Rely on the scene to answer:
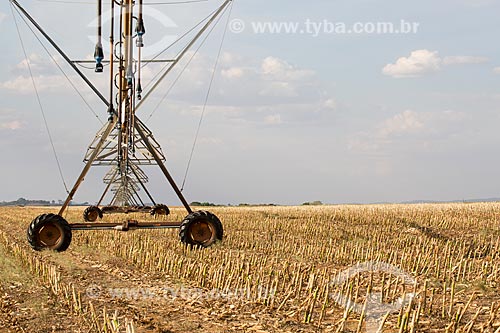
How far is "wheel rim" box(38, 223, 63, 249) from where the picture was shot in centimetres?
1580

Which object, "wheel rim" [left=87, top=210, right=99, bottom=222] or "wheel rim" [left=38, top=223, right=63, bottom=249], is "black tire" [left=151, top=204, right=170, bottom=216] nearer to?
"wheel rim" [left=87, top=210, right=99, bottom=222]

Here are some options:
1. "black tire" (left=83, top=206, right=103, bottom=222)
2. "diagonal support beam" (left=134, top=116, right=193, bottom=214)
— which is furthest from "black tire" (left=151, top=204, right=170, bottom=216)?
"diagonal support beam" (left=134, top=116, right=193, bottom=214)

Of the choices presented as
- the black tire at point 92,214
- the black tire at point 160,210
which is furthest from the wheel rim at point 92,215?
the black tire at point 160,210

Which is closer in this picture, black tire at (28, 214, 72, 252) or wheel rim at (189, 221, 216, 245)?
black tire at (28, 214, 72, 252)

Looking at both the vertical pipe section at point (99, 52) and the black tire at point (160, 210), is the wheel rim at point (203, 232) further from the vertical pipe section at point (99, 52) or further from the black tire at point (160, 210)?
the black tire at point (160, 210)

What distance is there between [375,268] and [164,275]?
4277 mm

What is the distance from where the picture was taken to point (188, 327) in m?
8.17

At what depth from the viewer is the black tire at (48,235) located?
51.5 feet

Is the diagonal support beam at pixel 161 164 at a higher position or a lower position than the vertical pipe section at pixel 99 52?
lower

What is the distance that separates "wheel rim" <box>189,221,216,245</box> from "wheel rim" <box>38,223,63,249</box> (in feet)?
10.8

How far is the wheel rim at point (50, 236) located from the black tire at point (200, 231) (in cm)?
303

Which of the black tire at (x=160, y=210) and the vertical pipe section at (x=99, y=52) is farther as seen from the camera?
the black tire at (x=160, y=210)

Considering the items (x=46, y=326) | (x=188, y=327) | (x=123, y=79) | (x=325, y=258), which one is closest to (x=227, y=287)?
(x=188, y=327)

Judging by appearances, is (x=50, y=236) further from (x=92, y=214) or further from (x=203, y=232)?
(x=92, y=214)
